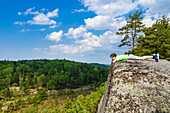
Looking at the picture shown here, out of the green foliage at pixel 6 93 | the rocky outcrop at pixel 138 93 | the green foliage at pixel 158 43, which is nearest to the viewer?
the rocky outcrop at pixel 138 93

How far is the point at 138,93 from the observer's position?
2307 millimetres

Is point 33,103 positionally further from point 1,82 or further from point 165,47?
point 165,47

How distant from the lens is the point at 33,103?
9956 centimetres

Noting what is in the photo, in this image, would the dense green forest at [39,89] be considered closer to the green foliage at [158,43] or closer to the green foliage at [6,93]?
the green foliage at [6,93]

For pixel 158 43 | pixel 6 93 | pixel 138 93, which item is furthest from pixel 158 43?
pixel 6 93

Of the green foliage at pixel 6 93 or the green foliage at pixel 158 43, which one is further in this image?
the green foliage at pixel 6 93

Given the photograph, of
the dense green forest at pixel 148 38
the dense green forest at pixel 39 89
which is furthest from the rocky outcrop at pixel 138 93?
the dense green forest at pixel 39 89

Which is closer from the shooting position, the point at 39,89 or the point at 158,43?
the point at 158,43

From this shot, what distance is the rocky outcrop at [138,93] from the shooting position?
2045 millimetres

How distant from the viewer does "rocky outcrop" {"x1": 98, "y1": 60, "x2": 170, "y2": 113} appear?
2.04 meters

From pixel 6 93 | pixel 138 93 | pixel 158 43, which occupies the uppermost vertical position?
pixel 158 43

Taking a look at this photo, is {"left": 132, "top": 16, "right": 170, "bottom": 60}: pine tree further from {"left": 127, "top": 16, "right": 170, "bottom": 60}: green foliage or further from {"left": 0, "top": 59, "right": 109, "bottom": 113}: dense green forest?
{"left": 0, "top": 59, "right": 109, "bottom": 113}: dense green forest

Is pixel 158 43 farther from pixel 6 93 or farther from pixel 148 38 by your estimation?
pixel 6 93

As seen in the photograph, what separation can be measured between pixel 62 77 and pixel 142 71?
14939 centimetres
